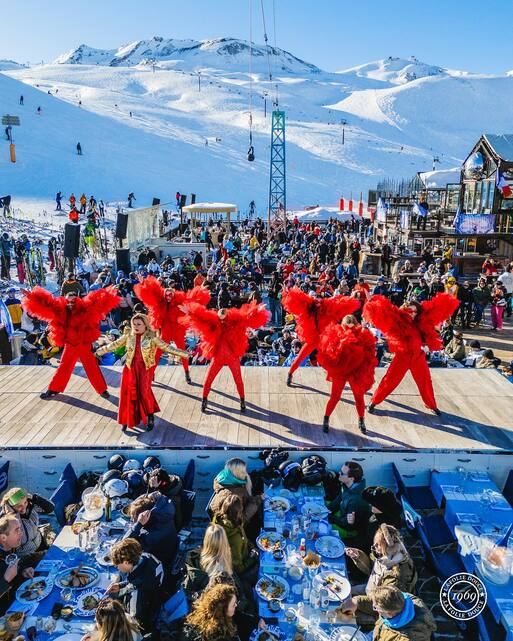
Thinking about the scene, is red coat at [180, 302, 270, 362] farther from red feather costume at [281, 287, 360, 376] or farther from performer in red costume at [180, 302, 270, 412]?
red feather costume at [281, 287, 360, 376]

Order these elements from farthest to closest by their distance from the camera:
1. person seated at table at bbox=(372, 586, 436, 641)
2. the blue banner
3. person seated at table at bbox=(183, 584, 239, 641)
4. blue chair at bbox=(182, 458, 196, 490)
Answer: the blue banner, blue chair at bbox=(182, 458, 196, 490), person seated at table at bbox=(372, 586, 436, 641), person seated at table at bbox=(183, 584, 239, 641)

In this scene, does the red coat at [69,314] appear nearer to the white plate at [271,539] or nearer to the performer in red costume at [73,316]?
the performer in red costume at [73,316]

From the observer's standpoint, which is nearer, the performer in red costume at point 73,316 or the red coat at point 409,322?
the red coat at point 409,322

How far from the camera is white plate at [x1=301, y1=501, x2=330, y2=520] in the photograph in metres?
5.31

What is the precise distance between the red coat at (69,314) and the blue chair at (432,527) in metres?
4.46

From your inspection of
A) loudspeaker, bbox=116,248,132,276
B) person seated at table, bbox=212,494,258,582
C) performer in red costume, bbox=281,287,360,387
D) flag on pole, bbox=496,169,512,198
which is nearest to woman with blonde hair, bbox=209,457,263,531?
person seated at table, bbox=212,494,258,582

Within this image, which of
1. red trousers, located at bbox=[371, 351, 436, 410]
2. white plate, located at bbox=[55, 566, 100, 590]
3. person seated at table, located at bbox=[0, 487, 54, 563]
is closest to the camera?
white plate, located at bbox=[55, 566, 100, 590]

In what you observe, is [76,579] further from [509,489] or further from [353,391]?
[509,489]

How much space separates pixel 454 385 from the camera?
838cm

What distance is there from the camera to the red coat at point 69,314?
710 cm

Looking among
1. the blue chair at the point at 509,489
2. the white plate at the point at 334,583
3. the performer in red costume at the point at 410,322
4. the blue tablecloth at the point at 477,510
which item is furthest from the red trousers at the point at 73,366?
the blue chair at the point at 509,489

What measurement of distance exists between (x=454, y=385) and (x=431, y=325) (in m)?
1.94

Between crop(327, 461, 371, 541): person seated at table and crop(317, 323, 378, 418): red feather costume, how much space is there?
1.39m

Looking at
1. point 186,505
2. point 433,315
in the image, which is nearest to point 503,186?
point 433,315
